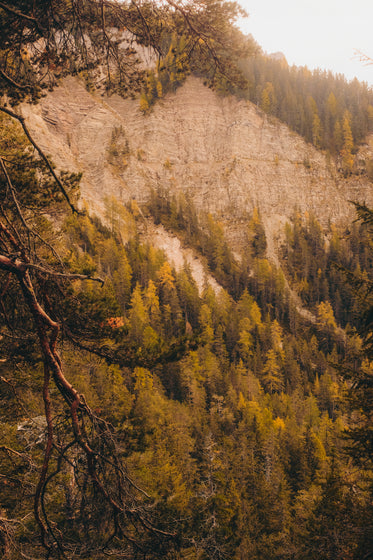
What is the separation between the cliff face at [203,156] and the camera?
77.8 metres

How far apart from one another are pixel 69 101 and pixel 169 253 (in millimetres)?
45267

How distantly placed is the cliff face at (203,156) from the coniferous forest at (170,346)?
4888 millimetres

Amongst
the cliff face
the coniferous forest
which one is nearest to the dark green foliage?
the coniferous forest

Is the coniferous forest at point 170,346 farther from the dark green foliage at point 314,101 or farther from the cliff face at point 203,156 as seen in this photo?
the cliff face at point 203,156

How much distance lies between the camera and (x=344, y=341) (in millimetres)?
59656

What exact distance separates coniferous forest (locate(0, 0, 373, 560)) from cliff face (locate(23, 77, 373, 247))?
4.89 metres

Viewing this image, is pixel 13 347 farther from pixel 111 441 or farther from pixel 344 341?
pixel 344 341

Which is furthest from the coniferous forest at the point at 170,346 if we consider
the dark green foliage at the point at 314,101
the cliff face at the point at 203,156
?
the cliff face at the point at 203,156

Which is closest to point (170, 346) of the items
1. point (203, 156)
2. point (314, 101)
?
point (203, 156)

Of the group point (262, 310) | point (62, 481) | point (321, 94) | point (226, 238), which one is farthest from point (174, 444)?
point (321, 94)

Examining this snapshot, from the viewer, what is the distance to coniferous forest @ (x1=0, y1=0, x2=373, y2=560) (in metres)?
3.02

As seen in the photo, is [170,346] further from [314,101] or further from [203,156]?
[314,101]

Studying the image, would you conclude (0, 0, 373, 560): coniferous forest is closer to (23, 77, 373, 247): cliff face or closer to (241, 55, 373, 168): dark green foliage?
(241, 55, 373, 168): dark green foliage

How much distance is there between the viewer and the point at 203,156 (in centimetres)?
8450
